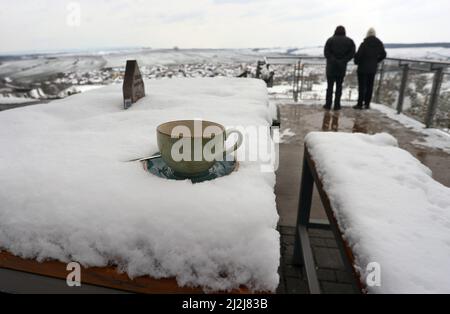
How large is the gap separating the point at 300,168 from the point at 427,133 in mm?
2743

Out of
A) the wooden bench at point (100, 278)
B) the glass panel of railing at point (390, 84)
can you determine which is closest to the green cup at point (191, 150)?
the wooden bench at point (100, 278)

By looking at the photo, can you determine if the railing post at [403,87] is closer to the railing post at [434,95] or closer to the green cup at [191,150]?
the railing post at [434,95]

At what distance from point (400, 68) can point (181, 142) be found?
6.46 metres

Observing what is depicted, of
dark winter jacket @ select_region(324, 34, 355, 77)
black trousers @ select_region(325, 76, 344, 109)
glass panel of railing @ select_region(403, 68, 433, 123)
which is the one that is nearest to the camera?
glass panel of railing @ select_region(403, 68, 433, 123)

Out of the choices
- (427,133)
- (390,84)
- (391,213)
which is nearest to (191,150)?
(391,213)

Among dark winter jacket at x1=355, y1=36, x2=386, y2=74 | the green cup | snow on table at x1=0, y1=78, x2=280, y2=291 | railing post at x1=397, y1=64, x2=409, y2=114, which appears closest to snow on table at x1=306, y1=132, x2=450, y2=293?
snow on table at x1=0, y1=78, x2=280, y2=291

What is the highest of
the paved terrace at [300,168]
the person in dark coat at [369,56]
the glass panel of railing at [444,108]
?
the person in dark coat at [369,56]

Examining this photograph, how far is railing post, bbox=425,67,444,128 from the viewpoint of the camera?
178 inches

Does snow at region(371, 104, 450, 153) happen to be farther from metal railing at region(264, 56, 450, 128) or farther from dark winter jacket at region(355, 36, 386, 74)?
dark winter jacket at region(355, 36, 386, 74)

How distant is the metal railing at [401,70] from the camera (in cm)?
Answer: 457

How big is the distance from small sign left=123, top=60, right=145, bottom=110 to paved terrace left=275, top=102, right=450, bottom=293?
156 cm

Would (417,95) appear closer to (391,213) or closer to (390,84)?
(390,84)

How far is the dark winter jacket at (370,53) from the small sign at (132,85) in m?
5.04
